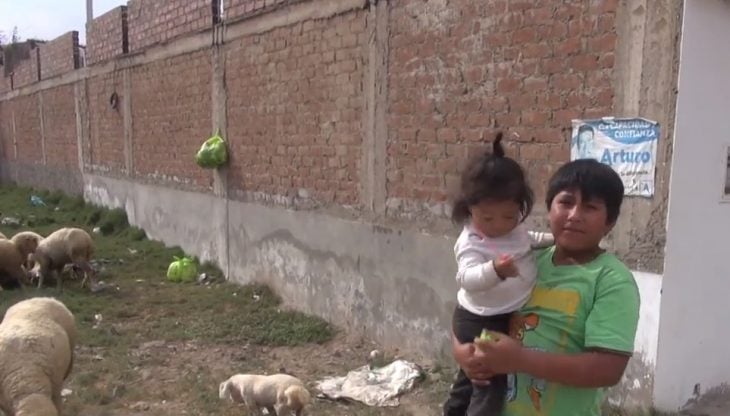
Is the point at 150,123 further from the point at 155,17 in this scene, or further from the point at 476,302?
the point at 476,302

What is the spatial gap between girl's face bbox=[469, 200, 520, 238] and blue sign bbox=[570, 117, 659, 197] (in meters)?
2.13

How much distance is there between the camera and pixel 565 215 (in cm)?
168

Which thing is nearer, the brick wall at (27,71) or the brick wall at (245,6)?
the brick wall at (245,6)

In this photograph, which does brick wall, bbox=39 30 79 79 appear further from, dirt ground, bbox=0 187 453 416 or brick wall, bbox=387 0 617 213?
brick wall, bbox=387 0 617 213

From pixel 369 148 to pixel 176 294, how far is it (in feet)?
12.2

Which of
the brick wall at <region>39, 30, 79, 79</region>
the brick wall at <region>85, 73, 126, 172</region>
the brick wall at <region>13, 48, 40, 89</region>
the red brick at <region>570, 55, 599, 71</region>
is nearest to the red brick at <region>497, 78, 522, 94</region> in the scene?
the red brick at <region>570, 55, 599, 71</region>

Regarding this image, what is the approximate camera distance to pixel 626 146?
3832mm

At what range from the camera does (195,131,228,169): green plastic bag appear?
336 inches

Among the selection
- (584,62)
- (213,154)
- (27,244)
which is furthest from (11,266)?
(584,62)

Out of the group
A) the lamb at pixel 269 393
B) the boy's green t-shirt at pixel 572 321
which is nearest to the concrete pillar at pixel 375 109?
the lamb at pixel 269 393

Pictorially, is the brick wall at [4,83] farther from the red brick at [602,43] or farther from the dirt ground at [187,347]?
the red brick at [602,43]

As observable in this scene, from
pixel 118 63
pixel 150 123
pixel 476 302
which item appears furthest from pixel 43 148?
pixel 476 302

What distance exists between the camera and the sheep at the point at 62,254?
28.5 feet

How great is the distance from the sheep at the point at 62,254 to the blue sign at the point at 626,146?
678 centimetres
